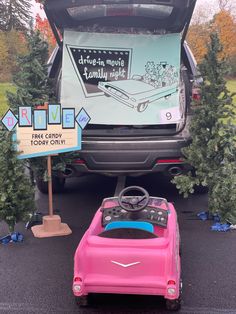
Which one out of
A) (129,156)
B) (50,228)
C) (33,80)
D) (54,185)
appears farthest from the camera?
(54,185)

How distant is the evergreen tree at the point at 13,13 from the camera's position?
50.3 meters

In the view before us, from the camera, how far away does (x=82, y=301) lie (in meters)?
3.24

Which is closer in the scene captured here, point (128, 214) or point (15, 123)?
point (128, 214)

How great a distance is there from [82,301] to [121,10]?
3.01 metres

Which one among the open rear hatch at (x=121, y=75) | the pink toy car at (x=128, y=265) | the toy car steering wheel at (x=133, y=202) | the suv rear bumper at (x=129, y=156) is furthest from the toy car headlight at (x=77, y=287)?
the open rear hatch at (x=121, y=75)

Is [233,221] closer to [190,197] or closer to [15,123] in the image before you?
[190,197]

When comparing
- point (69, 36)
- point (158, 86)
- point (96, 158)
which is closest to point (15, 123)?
point (96, 158)

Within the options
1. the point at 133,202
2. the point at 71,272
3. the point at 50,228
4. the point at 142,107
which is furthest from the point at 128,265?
the point at 142,107

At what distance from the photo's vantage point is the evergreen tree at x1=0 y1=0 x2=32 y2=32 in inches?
1980

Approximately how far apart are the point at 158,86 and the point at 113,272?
2715 mm

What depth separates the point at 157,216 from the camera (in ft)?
11.9

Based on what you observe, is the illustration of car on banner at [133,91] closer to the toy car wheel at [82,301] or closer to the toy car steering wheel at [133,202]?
the toy car steering wheel at [133,202]

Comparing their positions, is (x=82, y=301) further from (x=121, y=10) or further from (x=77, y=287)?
(x=121, y=10)

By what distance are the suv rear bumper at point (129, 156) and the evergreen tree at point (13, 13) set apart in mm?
46966
